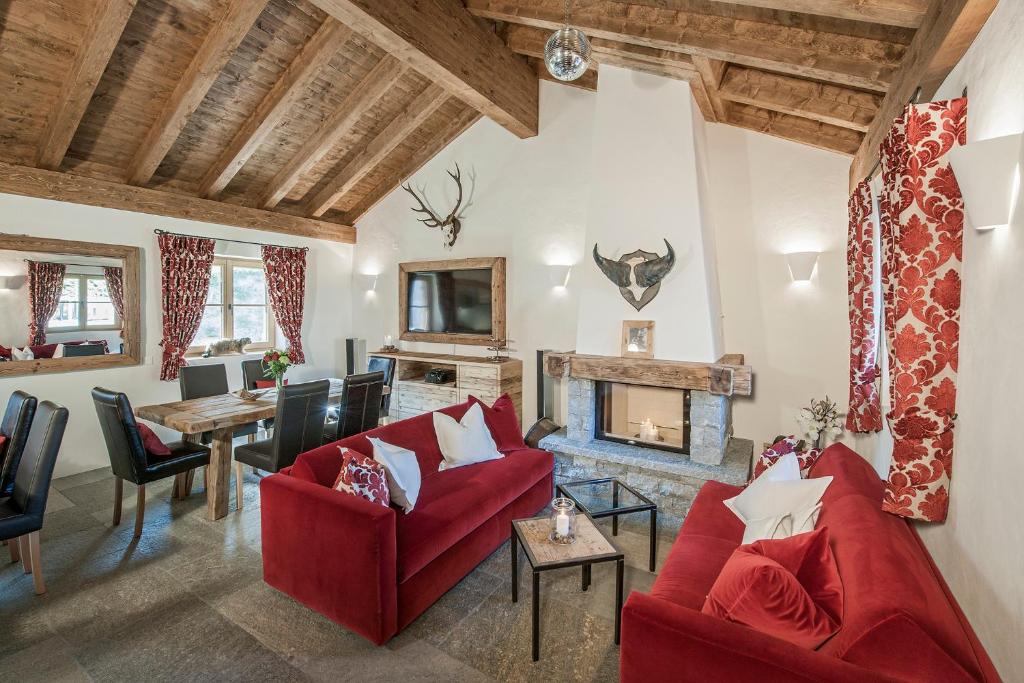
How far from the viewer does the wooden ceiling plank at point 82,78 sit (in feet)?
9.97

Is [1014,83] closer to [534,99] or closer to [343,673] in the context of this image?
[343,673]

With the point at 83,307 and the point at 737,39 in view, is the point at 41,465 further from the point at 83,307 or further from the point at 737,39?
the point at 737,39

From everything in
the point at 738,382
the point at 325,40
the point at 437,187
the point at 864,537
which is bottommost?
the point at 864,537

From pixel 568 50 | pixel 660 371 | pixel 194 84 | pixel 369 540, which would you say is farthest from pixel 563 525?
pixel 194 84

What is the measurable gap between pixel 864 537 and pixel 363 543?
1.92 m

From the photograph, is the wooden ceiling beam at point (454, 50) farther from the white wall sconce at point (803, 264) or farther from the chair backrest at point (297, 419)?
the white wall sconce at point (803, 264)

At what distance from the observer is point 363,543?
2.12 meters

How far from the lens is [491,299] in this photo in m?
5.44

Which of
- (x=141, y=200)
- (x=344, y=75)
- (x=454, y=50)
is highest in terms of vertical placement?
(x=344, y=75)

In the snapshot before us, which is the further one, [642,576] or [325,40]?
[325,40]

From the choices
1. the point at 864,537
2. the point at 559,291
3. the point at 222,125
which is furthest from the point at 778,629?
the point at 222,125

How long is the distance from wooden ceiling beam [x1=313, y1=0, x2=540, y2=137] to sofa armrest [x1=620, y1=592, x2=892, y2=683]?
342 cm

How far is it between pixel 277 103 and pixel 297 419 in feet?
9.05

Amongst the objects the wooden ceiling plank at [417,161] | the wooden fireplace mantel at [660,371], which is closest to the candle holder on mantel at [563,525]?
the wooden fireplace mantel at [660,371]
